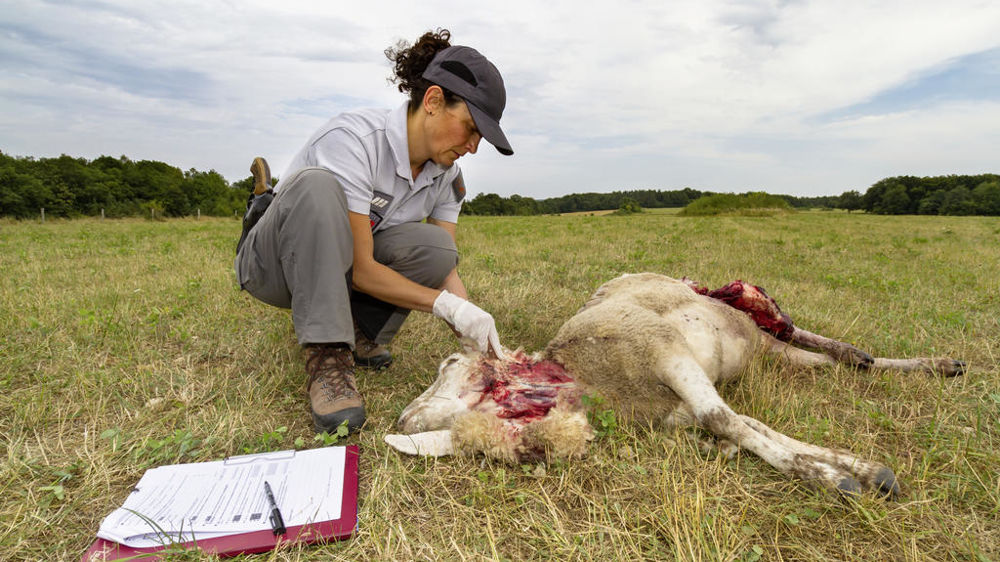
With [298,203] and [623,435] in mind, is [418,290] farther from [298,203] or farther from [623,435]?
[623,435]

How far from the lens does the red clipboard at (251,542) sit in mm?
1478

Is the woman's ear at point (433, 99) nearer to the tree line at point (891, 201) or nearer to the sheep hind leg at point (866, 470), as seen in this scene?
the sheep hind leg at point (866, 470)

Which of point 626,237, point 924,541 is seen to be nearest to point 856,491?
point 924,541

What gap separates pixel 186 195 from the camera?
1845 inches

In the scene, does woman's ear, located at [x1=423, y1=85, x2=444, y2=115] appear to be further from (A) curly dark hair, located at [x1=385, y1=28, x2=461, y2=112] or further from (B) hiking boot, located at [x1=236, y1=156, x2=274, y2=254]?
(B) hiking boot, located at [x1=236, y1=156, x2=274, y2=254]

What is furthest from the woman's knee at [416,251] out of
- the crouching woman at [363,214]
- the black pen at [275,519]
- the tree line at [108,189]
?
the tree line at [108,189]

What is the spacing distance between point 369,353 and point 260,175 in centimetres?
124

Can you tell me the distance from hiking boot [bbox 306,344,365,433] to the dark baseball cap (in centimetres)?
131

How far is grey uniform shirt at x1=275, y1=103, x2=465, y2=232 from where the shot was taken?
99.9 inches

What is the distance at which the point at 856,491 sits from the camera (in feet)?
5.58

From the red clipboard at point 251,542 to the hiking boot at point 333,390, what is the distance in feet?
2.00

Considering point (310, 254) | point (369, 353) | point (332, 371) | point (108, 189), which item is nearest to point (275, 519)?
point (332, 371)

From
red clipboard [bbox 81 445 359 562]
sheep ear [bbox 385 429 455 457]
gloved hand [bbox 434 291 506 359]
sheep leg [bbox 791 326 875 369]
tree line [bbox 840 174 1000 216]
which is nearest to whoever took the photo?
red clipboard [bbox 81 445 359 562]

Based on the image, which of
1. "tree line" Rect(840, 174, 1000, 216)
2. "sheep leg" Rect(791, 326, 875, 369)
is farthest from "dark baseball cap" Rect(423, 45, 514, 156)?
"tree line" Rect(840, 174, 1000, 216)
